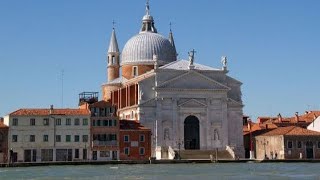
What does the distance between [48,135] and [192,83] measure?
16245mm

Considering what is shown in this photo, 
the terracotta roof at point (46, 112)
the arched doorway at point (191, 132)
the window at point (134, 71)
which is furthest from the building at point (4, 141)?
the window at point (134, 71)

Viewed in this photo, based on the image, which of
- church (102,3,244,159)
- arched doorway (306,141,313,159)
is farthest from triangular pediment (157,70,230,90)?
arched doorway (306,141,313,159)

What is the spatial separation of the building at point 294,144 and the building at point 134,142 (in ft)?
38.7

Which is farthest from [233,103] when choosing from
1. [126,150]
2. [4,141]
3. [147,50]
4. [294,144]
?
[4,141]

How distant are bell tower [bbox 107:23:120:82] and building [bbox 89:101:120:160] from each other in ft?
74.0

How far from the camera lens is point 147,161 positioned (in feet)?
215

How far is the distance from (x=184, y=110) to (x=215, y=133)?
388 cm

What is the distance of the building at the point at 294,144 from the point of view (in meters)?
72.9

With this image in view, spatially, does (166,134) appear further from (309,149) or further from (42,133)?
(309,149)

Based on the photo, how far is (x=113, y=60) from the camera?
92562mm

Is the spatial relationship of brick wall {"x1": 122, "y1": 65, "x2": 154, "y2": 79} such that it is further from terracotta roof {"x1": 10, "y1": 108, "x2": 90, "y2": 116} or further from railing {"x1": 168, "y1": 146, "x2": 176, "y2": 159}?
terracotta roof {"x1": 10, "y1": 108, "x2": 90, "y2": 116}

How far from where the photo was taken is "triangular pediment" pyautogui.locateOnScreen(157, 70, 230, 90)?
7612 centimetres

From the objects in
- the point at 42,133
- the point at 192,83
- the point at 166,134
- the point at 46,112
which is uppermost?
the point at 192,83

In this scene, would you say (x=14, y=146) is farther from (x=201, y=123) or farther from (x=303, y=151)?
(x=303, y=151)
